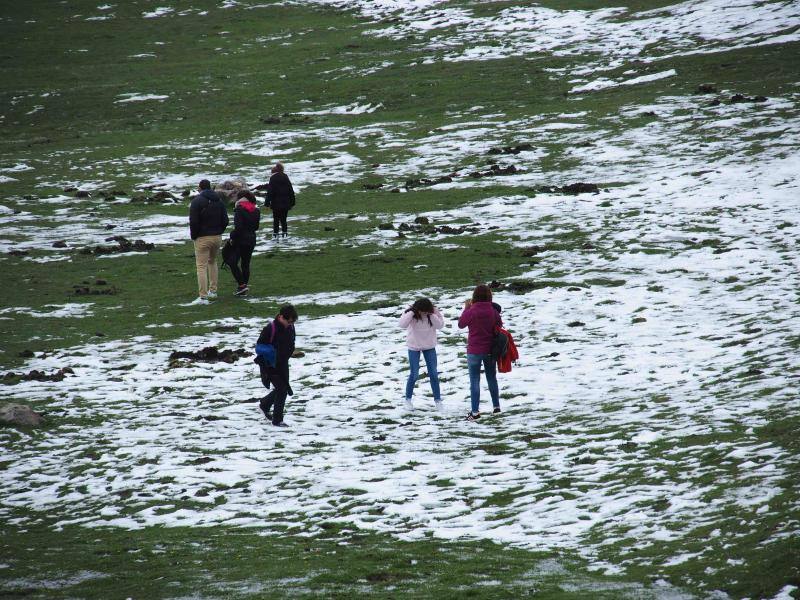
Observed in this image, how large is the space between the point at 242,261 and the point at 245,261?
23 cm

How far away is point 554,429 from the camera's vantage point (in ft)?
57.5

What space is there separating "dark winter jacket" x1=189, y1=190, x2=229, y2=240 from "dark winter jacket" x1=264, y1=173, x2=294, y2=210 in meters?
6.49

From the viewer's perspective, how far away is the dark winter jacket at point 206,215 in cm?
2669

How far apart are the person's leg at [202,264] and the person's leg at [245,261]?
1.14m

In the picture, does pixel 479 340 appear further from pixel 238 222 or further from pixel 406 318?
pixel 238 222

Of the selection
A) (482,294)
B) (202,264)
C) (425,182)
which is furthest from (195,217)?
(425,182)

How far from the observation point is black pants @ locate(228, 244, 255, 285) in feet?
90.5

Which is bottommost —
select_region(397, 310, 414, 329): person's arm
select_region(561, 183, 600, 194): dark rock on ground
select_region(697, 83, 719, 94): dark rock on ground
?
select_region(397, 310, 414, 329): person's arm

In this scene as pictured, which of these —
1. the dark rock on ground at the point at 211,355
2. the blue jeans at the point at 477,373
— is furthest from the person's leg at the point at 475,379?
the dark rock on ground at the point at 211,355

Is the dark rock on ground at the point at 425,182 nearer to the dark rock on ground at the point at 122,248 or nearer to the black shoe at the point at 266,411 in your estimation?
the dark rock on ground at the point at 122,248

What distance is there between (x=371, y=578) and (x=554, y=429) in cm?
712

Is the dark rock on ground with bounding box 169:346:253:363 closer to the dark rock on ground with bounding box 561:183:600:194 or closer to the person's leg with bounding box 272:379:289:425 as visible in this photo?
the person's leg with bounding box 272:379:289:425

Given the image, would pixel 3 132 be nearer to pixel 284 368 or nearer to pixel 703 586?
pixel 284 368

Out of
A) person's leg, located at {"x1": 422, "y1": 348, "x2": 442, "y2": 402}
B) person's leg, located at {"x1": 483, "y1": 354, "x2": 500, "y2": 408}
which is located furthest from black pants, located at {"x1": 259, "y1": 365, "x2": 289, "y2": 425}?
person's leg, located at {"x1": 483, "y1": 354, "x2": 500, "y2": 408}
